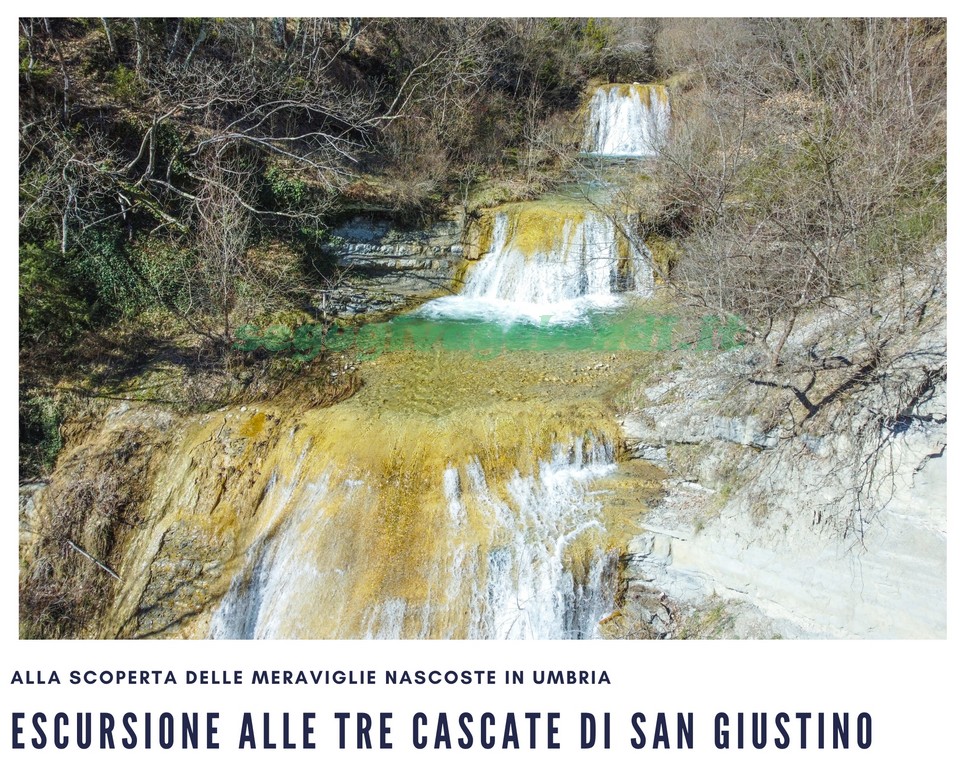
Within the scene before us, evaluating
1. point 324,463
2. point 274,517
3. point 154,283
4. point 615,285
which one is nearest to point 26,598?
point 274,517

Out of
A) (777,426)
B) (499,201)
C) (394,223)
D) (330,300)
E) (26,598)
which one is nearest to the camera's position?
(777,426)

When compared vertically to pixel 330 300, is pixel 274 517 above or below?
below

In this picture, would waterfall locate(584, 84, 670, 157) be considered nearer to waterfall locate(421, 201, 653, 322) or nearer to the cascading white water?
waterfall locate(421, 201, 653, 322)

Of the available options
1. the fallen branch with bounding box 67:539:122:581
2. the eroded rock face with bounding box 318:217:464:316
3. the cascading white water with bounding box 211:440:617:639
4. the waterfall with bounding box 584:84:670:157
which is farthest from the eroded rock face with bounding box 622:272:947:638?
the waterfall with bounding box 584:84:670:157

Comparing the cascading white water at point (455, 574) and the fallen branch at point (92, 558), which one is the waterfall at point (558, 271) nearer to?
the cascading white water at point (455, 574)

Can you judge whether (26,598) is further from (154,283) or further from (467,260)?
(467,260)

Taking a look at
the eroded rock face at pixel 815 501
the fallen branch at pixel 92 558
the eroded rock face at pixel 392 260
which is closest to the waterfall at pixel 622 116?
the eroded rock face at pixel 392 260
